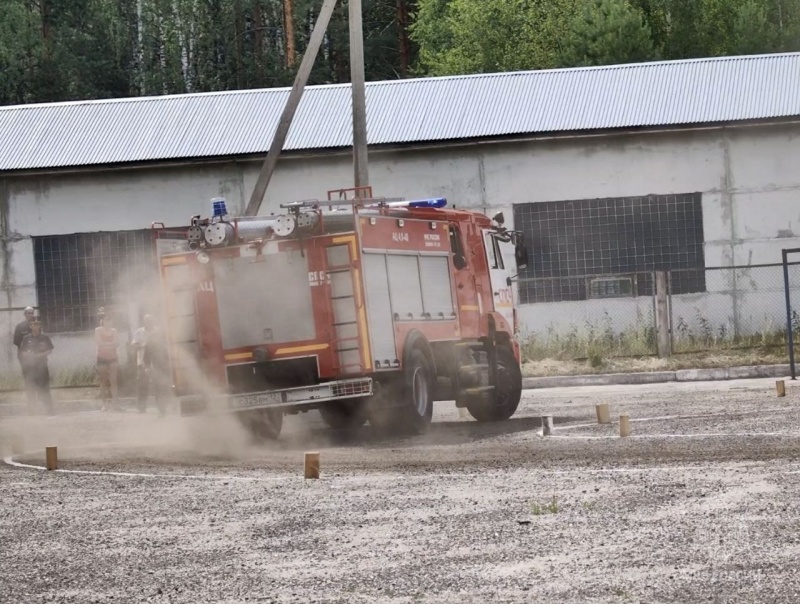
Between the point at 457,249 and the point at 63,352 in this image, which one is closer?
the point at 457,249

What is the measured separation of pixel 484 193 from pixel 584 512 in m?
24.2

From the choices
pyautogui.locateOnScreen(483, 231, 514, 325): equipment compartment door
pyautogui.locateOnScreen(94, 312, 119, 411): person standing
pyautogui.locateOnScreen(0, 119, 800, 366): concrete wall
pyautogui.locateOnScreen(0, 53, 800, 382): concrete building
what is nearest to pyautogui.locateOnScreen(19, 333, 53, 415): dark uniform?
pyautogui.locateOnScreen(94, 312, 119, 411): person standing

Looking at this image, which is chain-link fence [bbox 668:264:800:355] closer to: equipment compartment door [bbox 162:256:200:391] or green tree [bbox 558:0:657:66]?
equipment compartment door [bbox 162:256:200:391]

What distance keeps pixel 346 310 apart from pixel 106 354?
1166 centimetres

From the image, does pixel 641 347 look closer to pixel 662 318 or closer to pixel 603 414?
pixel 662 318

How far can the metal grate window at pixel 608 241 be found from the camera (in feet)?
111

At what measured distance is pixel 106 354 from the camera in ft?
94.9

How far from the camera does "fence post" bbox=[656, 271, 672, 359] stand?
102 feet

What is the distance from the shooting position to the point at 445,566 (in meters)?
9.16

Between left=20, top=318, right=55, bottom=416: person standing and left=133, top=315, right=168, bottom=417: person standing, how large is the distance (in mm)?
1817

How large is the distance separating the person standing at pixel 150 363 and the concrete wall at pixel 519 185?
881 cm

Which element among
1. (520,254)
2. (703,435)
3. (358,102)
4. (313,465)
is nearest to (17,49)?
(358,102)

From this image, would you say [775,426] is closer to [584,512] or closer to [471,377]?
[471,377]

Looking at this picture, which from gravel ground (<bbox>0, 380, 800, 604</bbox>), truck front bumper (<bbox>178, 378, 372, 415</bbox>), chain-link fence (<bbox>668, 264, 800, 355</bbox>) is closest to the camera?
gravel ground (<bbox>0, 380, 800, 604</bbox>)
